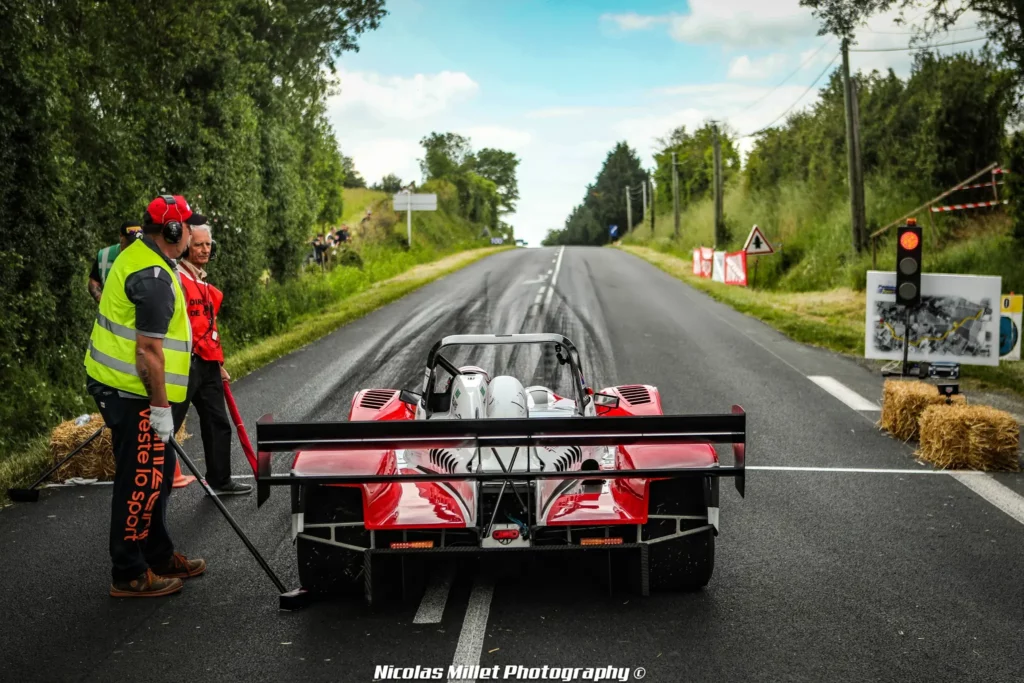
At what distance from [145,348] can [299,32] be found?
17.6m

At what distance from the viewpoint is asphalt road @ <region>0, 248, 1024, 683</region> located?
14.5 ft

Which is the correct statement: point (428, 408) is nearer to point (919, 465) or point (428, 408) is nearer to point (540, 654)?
point (540, 654)

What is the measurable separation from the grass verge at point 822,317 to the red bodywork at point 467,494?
8.50 m

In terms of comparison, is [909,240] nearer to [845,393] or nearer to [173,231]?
[845,393]

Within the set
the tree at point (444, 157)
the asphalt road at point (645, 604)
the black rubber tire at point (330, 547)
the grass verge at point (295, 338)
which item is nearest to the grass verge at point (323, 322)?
the grass verge at point (295, 338)

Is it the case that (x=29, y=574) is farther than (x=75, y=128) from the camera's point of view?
No

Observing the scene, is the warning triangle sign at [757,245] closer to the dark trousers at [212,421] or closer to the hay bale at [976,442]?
the hay bale at [976,442]

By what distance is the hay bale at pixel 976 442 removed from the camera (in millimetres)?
8297

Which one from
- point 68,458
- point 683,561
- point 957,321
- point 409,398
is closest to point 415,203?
point 957,321

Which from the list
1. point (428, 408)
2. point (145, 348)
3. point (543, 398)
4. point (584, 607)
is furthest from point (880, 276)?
point (145, 348)

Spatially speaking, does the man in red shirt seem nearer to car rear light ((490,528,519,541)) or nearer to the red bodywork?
the red bodywork

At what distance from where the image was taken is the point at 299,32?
69.1ft

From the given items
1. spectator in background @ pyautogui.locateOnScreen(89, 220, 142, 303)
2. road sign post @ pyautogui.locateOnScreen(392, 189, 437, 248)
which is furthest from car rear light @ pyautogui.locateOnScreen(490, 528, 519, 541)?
road sign post @ pyautogui.locateOnScreen(392, 189, 437, 248)

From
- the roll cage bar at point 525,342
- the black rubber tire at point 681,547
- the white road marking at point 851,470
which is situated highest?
the roll cage bar at point 525,342
